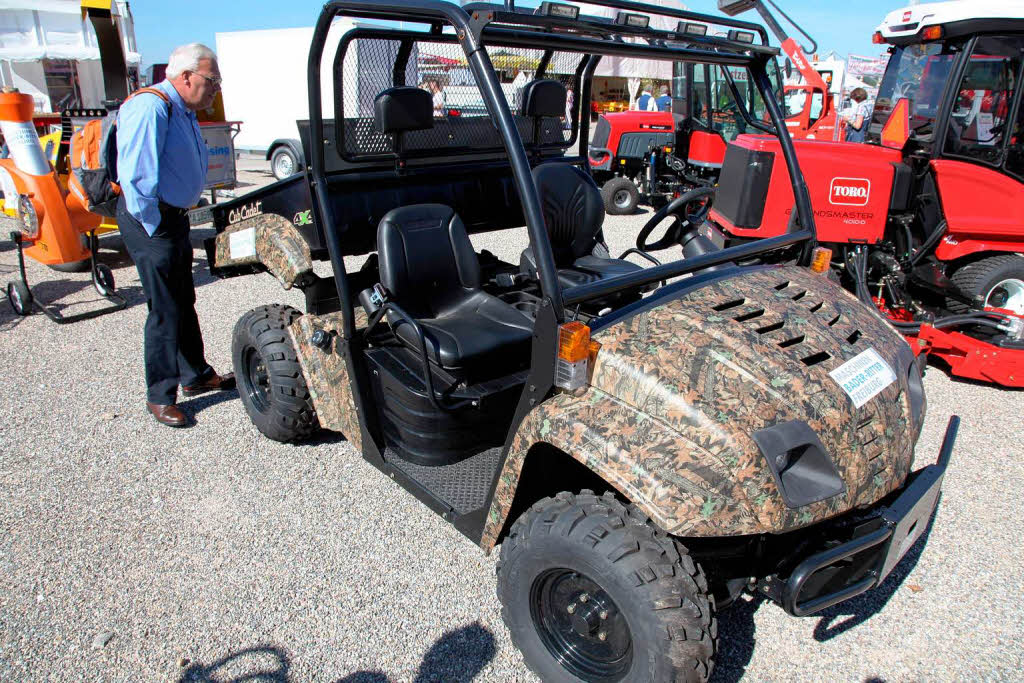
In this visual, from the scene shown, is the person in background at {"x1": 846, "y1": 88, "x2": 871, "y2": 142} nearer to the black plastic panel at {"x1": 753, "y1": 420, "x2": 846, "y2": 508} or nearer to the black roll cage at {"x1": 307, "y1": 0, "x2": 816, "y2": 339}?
the black roll cage at {"x1": 307, "y1": 0, "x2": 816, "y2": 339}

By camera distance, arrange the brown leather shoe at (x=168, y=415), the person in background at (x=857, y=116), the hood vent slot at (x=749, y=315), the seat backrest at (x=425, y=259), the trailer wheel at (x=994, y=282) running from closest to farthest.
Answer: the hood vent slot at (x=749, y=315) → the seat backrest at (x=425, y=259) → the brown leather shoe at (x=168, y=415) → the trailer wheel at (x=994, y=282) → the person in background at (x=857, y=116)

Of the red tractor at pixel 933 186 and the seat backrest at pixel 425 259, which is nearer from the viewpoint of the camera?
the seat backrest at pixel 425 259

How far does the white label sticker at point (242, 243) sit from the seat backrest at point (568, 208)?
1.43 m

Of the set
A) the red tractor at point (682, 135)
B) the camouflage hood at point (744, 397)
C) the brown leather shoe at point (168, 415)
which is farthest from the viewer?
the red tractor at point (682, 135)

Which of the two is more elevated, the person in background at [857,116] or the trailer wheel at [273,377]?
the person in background at [857,116]

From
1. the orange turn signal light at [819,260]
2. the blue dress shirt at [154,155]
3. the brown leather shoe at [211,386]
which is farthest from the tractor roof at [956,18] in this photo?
the brown leather shoe at [211,386]

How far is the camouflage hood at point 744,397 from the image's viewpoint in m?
1.78

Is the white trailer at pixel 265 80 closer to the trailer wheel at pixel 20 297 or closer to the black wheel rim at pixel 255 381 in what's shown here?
the trailer wheel at pixel 20 297

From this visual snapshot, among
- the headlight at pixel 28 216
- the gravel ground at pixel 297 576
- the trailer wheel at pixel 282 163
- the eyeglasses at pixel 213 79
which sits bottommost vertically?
the gravel ground at pixel 297 576

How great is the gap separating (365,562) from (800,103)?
40.1 ft

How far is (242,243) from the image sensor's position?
3.29m

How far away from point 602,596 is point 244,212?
2571 mm

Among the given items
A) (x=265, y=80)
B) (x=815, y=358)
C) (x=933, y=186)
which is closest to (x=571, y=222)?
(x=815, y=358)

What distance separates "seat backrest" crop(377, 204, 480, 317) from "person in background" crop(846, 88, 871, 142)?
9766mm
